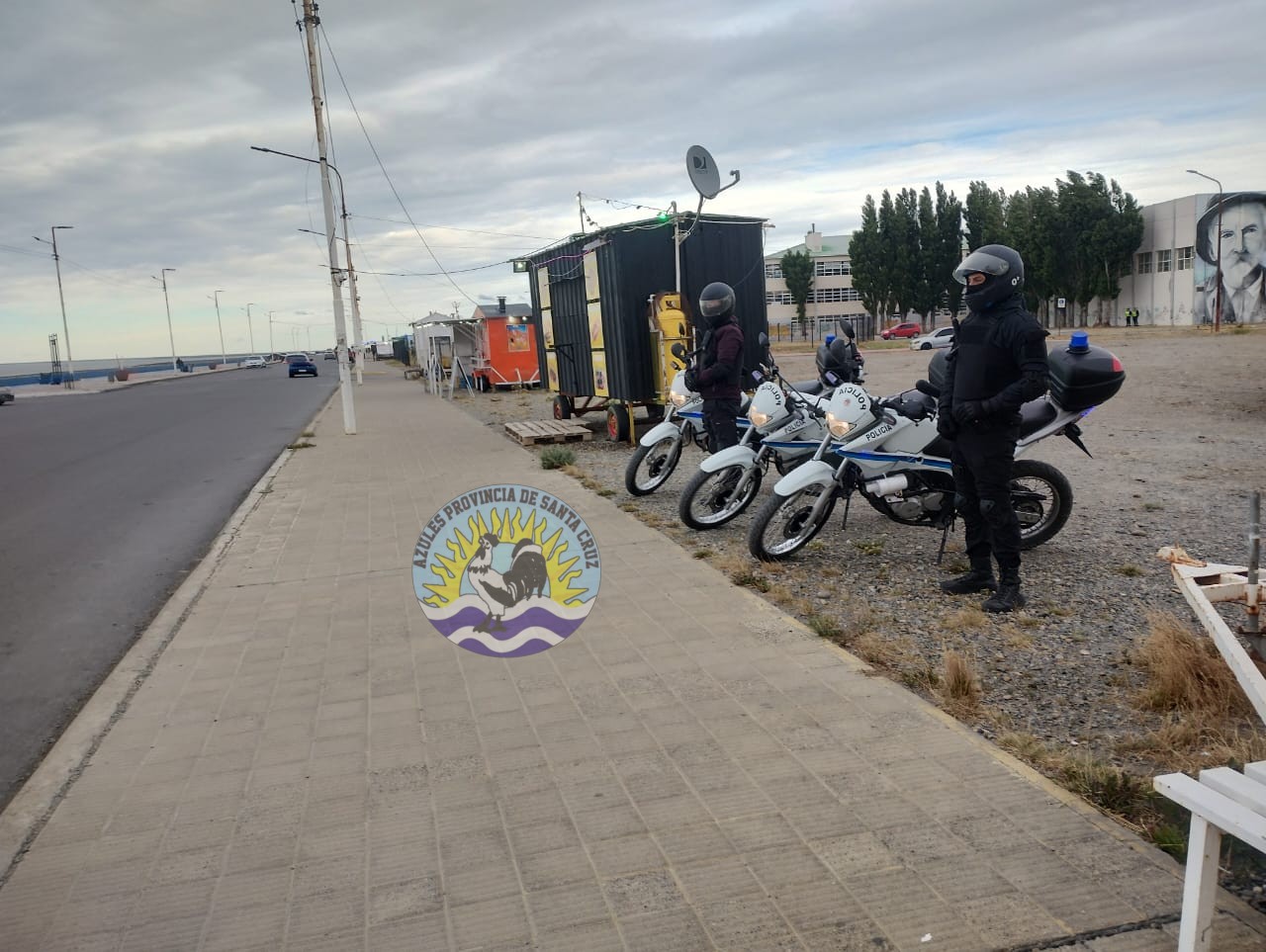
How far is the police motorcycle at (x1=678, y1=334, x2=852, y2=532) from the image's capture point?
23.8 feet

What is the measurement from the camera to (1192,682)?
3.86 metres

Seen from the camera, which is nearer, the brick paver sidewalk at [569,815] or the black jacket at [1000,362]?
the brick paver sidewalk at [569,815]

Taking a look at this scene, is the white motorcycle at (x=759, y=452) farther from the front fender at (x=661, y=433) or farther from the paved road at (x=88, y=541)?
the paved road at (x=88, y=541)

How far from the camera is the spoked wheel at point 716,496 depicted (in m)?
7.52

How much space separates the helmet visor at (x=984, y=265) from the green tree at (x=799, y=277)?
2978 inches

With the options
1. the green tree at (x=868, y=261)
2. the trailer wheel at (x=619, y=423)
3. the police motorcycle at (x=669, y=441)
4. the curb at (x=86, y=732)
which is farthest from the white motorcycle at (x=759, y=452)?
the green tree at (x=868, y=261)

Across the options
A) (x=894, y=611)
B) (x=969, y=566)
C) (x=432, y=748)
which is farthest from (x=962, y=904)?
(x=969, y=566)

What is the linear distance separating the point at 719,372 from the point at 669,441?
127 cm

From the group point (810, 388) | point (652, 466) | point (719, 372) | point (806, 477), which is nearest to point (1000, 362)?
point (806, 477)

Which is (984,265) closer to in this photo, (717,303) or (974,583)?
(974,583)

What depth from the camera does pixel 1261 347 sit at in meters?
27.1

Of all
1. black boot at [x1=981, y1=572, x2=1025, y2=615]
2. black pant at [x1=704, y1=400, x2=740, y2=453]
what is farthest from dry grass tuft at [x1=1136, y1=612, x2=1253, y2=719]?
black pant at [x1=704, y1=400, x2=740, y2=453]

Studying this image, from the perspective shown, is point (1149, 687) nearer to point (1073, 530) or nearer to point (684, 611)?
point (684, 611)

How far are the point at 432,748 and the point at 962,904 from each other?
2.09 m
